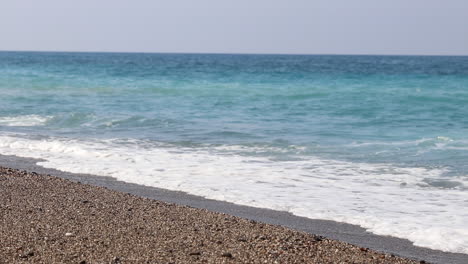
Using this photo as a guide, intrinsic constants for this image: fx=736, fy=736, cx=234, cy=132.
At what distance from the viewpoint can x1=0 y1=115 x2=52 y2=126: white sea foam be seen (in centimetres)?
1731

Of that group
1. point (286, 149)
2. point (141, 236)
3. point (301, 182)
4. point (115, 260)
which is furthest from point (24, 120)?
point (115, 260)

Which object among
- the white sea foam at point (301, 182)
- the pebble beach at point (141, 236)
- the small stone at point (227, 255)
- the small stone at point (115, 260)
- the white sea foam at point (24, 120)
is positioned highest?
the small stone at point (115, 260)

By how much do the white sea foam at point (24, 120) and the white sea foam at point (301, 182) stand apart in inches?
150

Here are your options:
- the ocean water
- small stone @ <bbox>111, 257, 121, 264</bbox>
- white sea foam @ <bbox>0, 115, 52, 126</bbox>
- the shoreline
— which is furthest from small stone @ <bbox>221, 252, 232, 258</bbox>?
white sea foam @ <bbox>0, 115, 52, 126</bbox>

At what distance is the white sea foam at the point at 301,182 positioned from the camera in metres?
7.54

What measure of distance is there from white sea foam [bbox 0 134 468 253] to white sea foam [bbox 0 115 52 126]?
3815 millimetres

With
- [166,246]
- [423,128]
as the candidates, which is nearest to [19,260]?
[166,246]

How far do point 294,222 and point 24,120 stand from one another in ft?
40.2

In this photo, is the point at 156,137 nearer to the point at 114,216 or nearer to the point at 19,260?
the point at 114,216

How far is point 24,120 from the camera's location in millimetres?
18188

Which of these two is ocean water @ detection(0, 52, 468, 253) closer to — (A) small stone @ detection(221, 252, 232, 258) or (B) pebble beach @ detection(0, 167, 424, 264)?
(B) pebble beach @ detection(0, 167, 424, 264)

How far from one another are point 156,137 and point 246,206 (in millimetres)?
6826

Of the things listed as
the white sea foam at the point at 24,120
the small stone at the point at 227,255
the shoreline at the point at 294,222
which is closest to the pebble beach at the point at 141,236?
the small stone at the point at 227,255

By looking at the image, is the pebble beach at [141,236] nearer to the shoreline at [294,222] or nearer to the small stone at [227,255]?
the small stone at [227,255]
